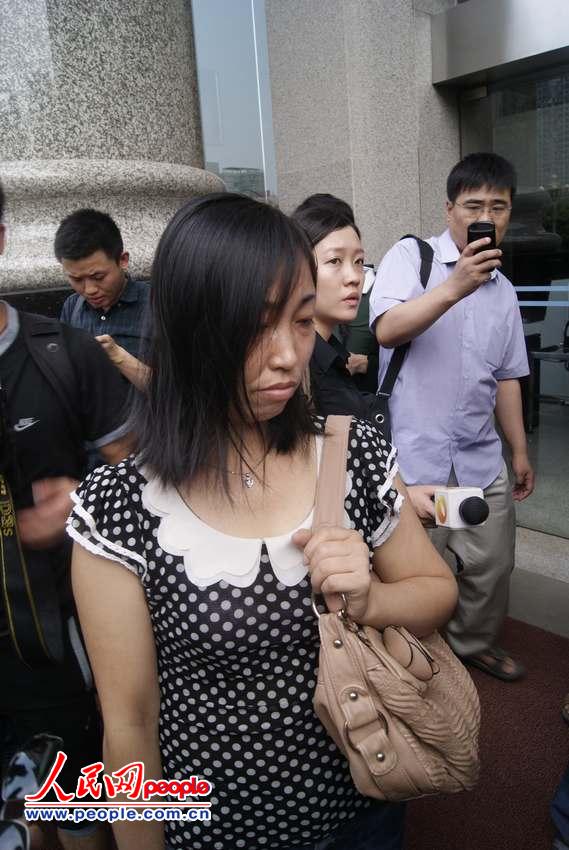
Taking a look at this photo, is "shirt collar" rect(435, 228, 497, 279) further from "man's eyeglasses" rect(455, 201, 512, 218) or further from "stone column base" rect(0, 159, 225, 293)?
"stone column base" rect(0, 159, 225, 293)

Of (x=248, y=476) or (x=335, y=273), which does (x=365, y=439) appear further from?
(x=335, y=273)

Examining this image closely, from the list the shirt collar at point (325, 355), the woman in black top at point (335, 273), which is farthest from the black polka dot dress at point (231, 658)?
the woman in black top at point (335, 273)

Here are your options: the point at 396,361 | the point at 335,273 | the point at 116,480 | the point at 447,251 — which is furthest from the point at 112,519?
the point at 447,251

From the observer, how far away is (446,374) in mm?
3039

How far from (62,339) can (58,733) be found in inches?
46.3

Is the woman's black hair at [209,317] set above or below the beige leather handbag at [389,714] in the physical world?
above

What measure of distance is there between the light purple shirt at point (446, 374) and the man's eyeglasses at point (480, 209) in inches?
5.9

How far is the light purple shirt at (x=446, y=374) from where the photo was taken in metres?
3.04

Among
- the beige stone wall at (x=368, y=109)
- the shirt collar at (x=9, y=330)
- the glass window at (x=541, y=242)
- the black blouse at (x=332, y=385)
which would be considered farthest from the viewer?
the beige stone wall at (x=368, y=109)

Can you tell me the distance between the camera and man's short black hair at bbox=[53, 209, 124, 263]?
10.0ft

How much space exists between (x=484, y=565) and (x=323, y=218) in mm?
1774

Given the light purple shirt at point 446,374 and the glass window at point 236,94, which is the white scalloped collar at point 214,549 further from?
the glass window at point 236,94

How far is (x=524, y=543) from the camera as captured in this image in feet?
15.9

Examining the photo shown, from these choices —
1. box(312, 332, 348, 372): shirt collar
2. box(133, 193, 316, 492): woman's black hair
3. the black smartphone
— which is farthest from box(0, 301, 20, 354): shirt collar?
the black smartphone
